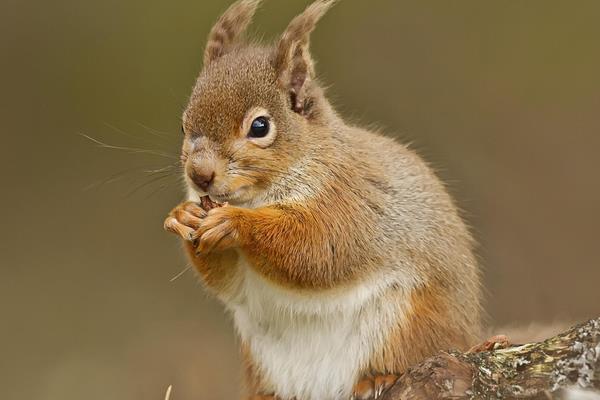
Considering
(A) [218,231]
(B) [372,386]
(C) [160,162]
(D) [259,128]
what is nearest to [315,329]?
(B) [372,386]

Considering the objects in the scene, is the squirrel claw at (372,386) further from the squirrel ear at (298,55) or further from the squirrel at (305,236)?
the squirrel ear at (298,55)

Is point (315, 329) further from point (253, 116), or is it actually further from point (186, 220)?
point (253, 116)

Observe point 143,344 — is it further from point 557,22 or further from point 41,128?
point 557,22

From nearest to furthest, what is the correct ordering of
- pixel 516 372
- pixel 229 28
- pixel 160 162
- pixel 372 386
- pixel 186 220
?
pixel 516 372, pixel 186 220, pixel 372 386, pixel 229 28, pixel 160 162

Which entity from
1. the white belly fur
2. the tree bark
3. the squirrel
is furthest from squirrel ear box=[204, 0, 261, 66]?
the tree bark

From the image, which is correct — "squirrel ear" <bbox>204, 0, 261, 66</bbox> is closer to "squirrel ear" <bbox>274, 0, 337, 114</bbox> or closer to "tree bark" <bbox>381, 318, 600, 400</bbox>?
"squirrel ear" <bbox>274, 0, 337, 114</bbox>

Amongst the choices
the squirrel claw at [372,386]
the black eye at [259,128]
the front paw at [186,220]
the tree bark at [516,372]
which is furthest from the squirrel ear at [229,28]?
the tree bark at [516,372]
